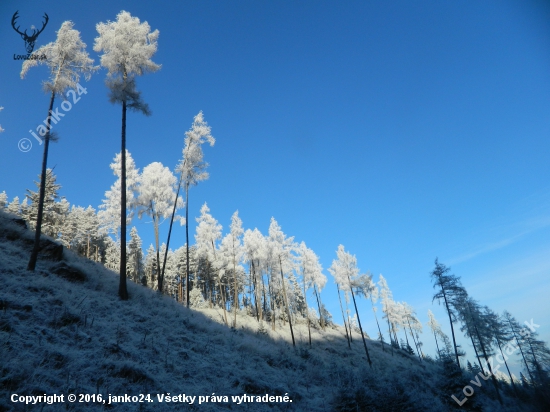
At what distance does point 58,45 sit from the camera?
58.8 ft

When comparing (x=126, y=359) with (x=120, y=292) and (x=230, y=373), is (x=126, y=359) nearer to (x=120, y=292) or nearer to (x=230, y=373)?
(x=230, y=373)

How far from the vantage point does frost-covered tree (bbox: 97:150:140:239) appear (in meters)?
30.6

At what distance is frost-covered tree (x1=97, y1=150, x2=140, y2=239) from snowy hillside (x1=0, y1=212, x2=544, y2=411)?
40.9 feet

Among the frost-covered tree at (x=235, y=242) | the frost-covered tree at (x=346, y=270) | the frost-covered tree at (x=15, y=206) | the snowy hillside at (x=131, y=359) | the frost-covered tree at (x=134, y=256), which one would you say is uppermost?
the frost-covered tree at (x=15, y=206)

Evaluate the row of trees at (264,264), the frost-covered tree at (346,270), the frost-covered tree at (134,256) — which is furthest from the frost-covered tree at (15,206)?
the frost-covered tree at (346,270)

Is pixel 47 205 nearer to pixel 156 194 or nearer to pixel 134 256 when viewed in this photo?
pixel 134 256

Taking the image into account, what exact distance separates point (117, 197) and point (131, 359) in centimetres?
2819

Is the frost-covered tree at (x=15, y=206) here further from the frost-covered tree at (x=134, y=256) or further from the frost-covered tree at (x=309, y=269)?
the frost-covered tree at (x=309, y=269)

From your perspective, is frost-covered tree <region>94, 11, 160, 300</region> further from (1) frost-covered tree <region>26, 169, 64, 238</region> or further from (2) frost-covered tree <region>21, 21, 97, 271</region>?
(1) frost-covered tree <region>26, 169, 64, 238</region>

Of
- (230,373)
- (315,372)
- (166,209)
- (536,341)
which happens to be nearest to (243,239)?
(166,209)

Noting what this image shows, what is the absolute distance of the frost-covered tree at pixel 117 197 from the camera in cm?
3058

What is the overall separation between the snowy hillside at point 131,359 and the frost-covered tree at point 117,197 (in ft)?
40.9

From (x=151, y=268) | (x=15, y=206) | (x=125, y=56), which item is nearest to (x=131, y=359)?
(x=125, y=56)

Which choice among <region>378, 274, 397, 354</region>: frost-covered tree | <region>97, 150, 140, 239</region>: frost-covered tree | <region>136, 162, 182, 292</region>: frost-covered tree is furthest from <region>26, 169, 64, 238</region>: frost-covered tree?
<region>378, 274, 397, 354</region>: frost-covered tree
